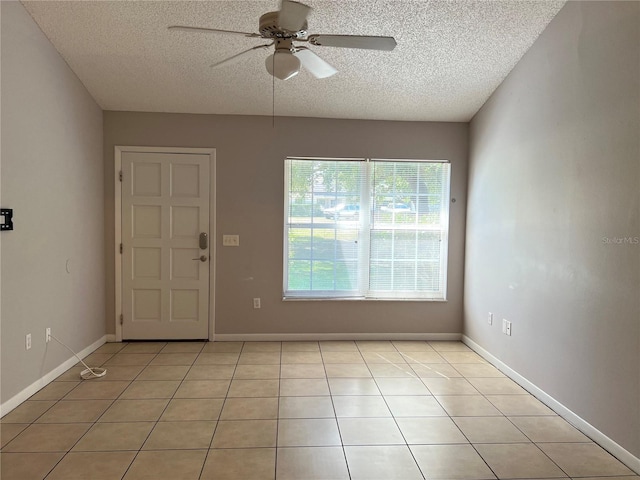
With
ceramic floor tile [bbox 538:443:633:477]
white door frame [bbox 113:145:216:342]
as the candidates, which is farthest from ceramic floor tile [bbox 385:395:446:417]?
white door frame [bbox 113:145:216:342]

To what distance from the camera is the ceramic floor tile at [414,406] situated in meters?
2.69

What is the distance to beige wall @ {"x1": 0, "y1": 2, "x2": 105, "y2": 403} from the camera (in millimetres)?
2658

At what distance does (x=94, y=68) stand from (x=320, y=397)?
3.36 meters

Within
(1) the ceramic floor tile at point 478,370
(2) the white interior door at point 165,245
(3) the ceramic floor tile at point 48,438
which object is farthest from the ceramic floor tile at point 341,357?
(3) the ceramic floor tile at point 48,438

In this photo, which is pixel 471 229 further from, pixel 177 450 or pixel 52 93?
pixel 52 93

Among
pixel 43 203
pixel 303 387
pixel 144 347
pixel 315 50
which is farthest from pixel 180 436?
pixel 315 50

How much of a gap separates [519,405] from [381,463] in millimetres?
1350

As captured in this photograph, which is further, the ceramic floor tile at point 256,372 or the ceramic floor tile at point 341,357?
the ceramic floor tile at point 341,357

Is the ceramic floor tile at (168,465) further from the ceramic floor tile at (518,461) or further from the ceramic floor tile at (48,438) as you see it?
the ceramic floor tile at (518,461)

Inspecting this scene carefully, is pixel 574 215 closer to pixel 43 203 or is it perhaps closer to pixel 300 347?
pixel 300 347

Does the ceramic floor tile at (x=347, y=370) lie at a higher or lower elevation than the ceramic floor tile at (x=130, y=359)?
higher

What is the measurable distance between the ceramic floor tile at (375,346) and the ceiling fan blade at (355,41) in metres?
2.89

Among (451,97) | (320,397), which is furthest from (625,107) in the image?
(320,397)

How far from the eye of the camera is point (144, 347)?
160 inches
